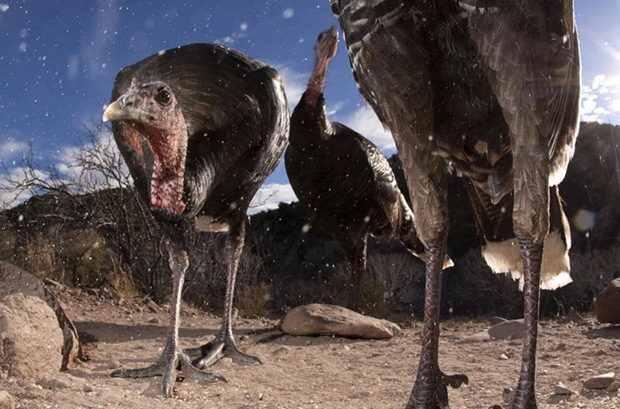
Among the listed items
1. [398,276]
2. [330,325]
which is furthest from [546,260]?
[398,276]

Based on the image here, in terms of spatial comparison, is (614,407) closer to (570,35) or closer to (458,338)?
(570,35)

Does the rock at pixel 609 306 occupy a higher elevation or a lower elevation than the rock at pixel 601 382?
higher

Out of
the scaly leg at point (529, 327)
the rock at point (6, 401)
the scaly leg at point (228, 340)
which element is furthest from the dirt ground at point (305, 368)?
the scaly leg at point (529, 327)

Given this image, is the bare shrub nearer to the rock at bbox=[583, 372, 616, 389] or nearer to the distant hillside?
the distant hillside

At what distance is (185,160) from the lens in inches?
178

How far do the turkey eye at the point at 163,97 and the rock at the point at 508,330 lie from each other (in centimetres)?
408

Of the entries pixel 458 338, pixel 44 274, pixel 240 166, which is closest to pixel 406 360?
pixel 458 338

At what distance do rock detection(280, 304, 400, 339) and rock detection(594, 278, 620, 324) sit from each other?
2164mm

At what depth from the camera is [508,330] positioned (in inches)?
255

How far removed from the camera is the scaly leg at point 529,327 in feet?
8.42

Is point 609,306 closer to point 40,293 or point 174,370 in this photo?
point 174,370

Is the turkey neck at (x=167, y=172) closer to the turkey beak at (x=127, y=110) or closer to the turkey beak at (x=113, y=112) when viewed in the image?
the turkey beak at (x=127, y=110)

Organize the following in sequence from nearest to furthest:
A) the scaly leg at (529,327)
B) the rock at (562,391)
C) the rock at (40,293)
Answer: the scaly leg at (529,327) < the rock at (562,391) < the rock at (40,293)

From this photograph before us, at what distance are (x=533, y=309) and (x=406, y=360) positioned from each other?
297 cm
